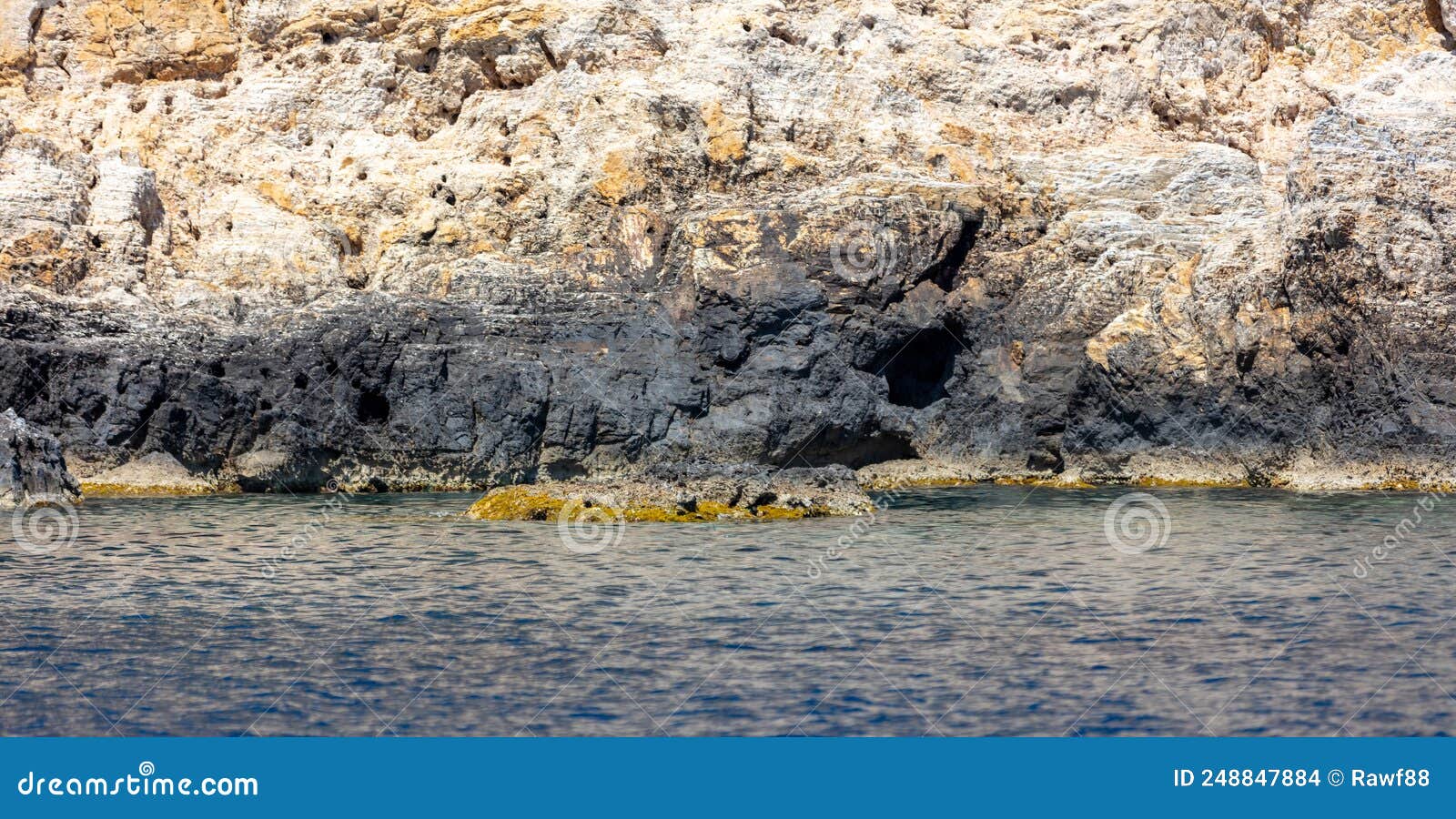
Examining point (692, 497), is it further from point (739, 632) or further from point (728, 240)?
point (739, 632)

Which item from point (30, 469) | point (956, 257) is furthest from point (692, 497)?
point (30, 469)

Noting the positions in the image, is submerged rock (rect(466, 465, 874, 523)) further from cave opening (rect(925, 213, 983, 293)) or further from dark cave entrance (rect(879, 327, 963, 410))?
cave opening (rect(925, 213, 983, 293))

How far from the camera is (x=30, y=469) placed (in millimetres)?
32938

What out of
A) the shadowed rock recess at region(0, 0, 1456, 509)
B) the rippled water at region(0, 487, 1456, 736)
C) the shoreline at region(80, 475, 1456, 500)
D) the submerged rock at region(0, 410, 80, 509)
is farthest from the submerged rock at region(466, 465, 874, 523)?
the submerged rock at region(0, 410, 80, 509)

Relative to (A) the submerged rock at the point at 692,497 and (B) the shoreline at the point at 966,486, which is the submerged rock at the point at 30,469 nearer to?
(B) the shoreline at the point at 966,486

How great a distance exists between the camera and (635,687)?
13.4m

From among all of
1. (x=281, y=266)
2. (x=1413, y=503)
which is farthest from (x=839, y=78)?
(x=1413, y=503)

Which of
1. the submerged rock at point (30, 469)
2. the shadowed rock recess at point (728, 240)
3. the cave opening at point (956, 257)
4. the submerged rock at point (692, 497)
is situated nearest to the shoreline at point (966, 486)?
the shadowed rock recess at point (728, 240)

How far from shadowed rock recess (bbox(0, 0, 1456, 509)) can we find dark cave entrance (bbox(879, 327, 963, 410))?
0.13 metres

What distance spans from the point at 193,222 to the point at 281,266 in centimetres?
426

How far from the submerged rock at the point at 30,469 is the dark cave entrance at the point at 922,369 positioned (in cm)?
2079

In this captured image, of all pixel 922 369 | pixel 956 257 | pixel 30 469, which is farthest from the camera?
pixel 922 369

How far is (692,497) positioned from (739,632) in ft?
42.8

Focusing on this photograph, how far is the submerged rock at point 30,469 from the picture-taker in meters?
32.4
